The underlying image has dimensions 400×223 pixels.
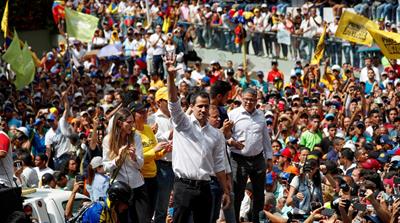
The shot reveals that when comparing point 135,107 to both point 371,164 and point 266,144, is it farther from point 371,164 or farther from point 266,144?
point 371,164

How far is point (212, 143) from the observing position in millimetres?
11891

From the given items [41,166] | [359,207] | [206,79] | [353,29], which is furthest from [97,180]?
[206,79]

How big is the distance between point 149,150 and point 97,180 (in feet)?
5.25

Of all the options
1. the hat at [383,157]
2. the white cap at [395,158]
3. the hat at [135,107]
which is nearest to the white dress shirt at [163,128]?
the hat at [135,107]

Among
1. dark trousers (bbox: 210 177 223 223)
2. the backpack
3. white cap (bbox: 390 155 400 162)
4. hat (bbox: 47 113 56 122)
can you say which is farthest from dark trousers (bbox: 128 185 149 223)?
hat (bbox: 47 113 56 122)

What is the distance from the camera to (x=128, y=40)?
32750 millimetres

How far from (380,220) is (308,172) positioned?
2.89 meters

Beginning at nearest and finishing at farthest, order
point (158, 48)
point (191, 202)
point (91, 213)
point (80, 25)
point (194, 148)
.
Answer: point (91, 213), point (194, 148), point (191, 202), point (80, 25), point (158, 48)

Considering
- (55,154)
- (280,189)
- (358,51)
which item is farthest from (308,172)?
(358,51)

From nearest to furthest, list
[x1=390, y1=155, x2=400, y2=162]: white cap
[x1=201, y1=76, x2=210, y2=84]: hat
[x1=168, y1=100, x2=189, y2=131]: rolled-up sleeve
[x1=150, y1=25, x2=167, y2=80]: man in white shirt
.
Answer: [x1=168, y1=100, x2=189, y2=131]: rolled-up sleeve, [x1=390, y1=155, x2=400, y2=162]: white cap, [x1=201, y1=76, x2=210, y2=84]: hat, [x1=150, y1=25, x2=167, y2=80]: man in white shirt

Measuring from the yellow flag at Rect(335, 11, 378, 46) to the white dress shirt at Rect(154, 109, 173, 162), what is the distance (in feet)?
28.9

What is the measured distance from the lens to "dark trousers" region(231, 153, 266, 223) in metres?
13.4

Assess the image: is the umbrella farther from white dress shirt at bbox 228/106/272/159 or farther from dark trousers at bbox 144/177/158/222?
dark trousers at bbox 144/177/158/222

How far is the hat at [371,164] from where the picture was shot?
1638 cm
